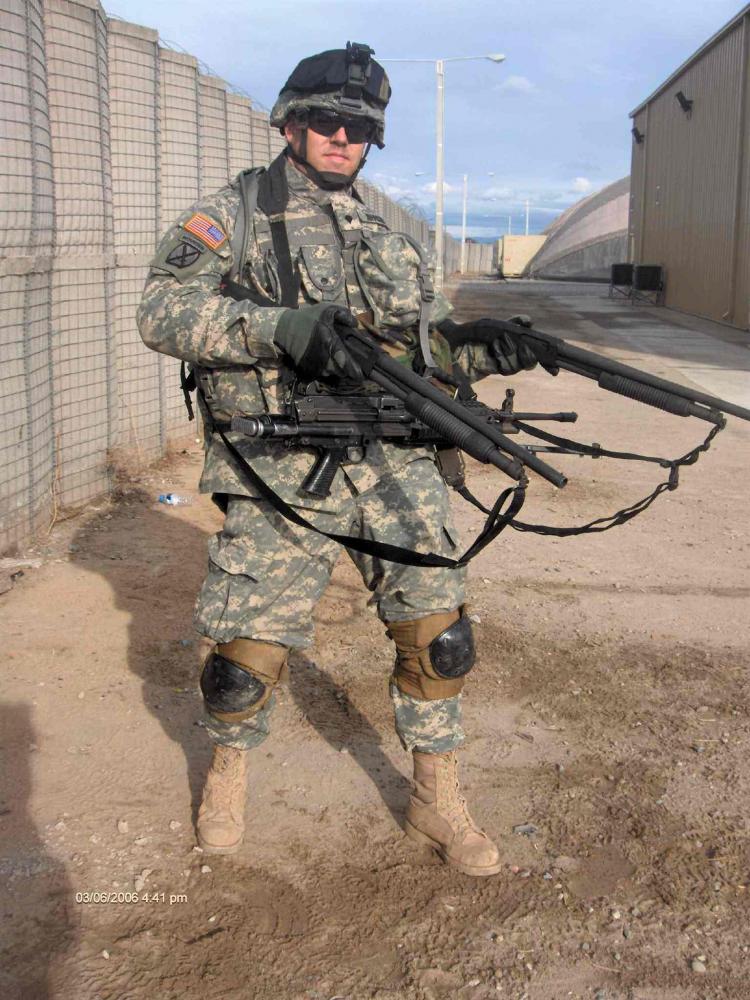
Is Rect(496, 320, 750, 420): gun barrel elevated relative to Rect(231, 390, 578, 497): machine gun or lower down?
elevated

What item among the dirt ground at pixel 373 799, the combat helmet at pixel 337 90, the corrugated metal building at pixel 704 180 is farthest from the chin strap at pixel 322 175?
the corrugated metal building at pixel 704 180

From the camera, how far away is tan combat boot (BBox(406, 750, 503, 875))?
2.74 m

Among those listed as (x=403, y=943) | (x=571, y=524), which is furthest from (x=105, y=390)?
(x=403, y=943)

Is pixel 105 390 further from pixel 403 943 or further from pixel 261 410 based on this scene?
pixel 403 943

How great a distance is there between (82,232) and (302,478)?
391cm

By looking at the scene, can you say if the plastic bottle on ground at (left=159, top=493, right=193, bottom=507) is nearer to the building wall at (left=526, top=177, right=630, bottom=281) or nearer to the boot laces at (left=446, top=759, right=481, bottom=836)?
the boot laces at (left=446, top=759, right=481, bottom=836)

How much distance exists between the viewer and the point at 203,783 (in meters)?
3.17

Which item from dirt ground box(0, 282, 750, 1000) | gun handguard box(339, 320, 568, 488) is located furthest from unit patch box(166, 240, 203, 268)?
dirt ground box(0, 282, 750, 1000)

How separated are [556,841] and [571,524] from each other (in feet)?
10.8

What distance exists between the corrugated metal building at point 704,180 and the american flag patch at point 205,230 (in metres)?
19.4

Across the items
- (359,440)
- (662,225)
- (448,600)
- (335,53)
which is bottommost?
(448,600)

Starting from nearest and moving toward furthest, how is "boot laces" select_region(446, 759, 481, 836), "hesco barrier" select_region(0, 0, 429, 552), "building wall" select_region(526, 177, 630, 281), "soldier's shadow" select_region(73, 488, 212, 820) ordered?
"boot laces" select_region(446, 759, 481, 836) < "soldier's shadow" select_region(73, 488, 212, 820) < "hesco barrier" select_region(0, 0, 429, 552) < "building wall" select_region(526, 177, 630, 281)

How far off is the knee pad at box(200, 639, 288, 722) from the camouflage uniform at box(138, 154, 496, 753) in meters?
0.04

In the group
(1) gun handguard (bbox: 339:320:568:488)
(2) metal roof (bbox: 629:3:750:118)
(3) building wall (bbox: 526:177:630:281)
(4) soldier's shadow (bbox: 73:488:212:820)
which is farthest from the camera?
(3) building wall (bbox: 526:177:630:281)
